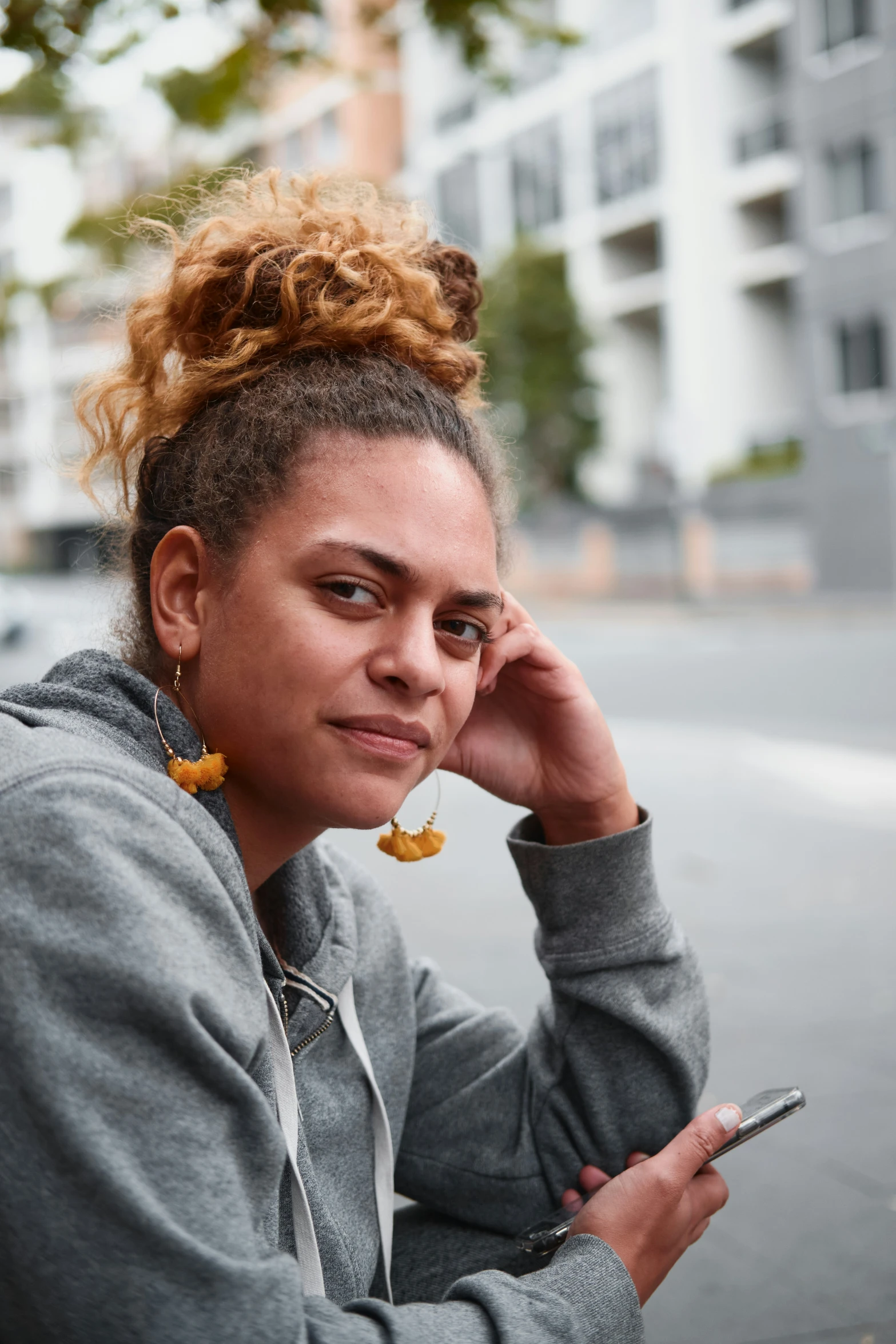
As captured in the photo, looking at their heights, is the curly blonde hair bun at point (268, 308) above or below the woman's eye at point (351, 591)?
above

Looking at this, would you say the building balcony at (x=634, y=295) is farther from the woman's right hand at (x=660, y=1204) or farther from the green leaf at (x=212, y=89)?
the woman's right hand at (x=660, y=1204)

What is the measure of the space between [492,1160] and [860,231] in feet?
77.0

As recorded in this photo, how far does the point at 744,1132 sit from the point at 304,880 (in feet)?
1.99

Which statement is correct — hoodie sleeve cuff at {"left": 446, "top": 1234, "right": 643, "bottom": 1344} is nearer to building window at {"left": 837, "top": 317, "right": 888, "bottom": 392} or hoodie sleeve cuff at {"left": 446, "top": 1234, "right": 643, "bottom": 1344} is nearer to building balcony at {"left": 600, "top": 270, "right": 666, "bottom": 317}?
building window at {"left": 837, "top": 317, "right": 888, "bottom": 392}

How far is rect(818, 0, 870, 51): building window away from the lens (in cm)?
2252

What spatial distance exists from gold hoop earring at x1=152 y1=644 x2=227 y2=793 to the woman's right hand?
0.64m

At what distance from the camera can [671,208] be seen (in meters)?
27.2

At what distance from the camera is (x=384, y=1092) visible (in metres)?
1.82

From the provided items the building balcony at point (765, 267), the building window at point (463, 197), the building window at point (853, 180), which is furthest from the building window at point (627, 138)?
the building window at point (853, 180)

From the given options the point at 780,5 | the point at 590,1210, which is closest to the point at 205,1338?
the point at 590,1210

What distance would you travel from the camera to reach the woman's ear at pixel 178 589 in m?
1.51

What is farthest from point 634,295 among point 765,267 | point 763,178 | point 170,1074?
point 170,1074

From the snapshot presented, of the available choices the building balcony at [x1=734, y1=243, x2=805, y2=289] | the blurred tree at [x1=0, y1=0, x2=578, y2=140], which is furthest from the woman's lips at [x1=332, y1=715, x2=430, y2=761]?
the building balcony at [x1=734, y1=243, x2=805, y2=289]

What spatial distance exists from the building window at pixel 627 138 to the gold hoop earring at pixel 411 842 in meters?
28.1
